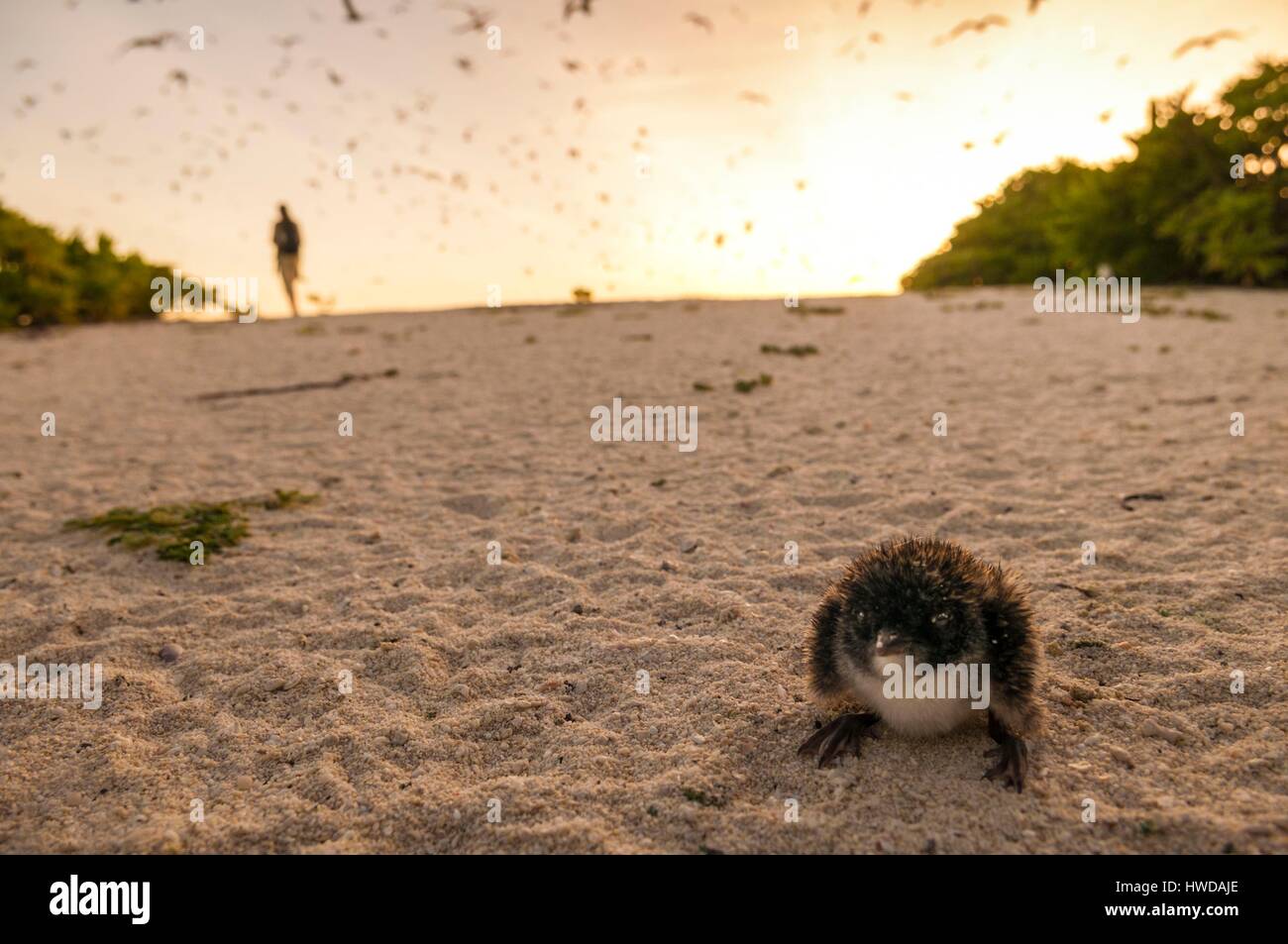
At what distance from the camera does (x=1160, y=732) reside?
306 centimetres

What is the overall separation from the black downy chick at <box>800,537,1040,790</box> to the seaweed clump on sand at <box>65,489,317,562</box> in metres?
4.43

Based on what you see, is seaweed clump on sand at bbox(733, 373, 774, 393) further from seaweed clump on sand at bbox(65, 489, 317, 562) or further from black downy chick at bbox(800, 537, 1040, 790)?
black downy chick at bbox(800, 537, 1040, 790)

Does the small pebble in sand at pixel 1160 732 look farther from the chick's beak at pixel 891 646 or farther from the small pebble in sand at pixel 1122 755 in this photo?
the chick's beak at pixel 891 646

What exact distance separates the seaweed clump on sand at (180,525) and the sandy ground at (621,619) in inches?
5.4

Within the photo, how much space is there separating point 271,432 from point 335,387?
→ 248 cm

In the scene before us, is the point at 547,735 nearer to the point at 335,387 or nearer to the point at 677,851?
the point at 677,851

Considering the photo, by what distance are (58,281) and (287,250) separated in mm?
5400

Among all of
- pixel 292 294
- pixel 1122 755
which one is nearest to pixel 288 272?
pixel 292 294

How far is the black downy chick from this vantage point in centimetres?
281

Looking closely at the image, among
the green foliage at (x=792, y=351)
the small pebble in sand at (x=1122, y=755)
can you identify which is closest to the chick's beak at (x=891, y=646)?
the small pebble in sand at (x=1122, y=755)

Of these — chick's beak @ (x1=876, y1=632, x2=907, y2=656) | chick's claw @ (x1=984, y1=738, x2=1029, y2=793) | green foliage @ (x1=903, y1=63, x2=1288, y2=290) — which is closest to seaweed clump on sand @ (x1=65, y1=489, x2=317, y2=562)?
chick's beak @ (x1=876, y1=632, x2=907, y2=656)

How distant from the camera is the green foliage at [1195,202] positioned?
20.1 m

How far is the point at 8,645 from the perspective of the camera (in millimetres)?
4219
